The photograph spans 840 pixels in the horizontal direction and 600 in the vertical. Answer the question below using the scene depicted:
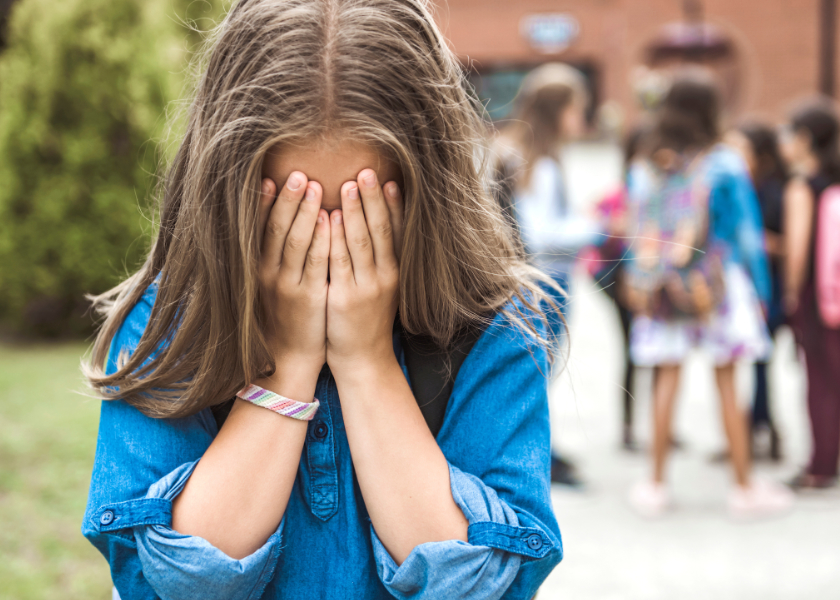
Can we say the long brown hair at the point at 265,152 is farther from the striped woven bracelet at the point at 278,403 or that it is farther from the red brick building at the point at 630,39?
the red brick building at the point at 630,39

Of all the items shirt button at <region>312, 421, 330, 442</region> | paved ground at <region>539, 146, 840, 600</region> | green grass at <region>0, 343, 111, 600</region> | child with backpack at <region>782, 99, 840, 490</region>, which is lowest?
paved ground at <region>539, 146, 840, 600</region>

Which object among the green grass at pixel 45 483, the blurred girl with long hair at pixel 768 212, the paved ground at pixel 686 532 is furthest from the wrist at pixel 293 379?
the blurred girl with long hair at pixel 768 212

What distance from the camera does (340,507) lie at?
4.02 feet

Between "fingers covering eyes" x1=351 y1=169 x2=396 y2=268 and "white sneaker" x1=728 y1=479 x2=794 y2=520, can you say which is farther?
"white sneaker" x1=728 y1=479 x2=794 y2=520

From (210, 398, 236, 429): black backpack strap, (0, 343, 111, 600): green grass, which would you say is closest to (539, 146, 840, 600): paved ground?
(210, 398, 236, 429): black backpack strap

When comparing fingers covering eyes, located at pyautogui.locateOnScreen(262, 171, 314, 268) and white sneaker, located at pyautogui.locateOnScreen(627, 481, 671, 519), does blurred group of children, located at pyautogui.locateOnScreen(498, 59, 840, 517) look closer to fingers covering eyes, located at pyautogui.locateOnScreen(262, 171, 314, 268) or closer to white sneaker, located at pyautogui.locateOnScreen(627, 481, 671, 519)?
white sneaker, located at pyautogui.locateOnScreen(627, 481, 671, 519)

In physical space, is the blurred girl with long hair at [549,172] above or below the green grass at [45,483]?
above

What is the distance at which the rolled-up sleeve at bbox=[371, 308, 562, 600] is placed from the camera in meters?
1.10

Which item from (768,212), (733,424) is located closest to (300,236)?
(733,424)

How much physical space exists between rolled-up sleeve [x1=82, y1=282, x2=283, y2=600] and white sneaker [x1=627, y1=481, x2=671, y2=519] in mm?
3215

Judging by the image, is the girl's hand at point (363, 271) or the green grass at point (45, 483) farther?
the green grass at point (45, 483)

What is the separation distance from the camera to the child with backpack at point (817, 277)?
4074 millimetres

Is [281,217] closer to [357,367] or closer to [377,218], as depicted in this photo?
[377,218]

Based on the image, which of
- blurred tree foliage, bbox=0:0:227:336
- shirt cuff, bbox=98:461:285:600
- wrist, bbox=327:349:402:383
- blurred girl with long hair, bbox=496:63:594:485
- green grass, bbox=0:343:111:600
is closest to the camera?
shirt cuff, bbox=98:461:285:600
